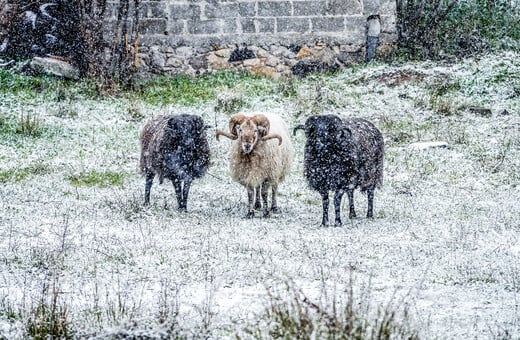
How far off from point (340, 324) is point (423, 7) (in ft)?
45.0

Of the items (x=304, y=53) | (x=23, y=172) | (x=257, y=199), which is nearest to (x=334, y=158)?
(x=257, y=199)

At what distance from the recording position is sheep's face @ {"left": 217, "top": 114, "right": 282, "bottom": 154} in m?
8.59

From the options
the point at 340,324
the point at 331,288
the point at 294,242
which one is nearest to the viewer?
the point at 340,324

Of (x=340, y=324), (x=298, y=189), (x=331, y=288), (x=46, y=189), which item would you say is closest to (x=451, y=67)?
(x=298, y=189)

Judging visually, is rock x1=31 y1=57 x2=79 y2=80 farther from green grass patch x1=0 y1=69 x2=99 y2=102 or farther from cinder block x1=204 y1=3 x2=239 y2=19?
cinder block x1=204 y1=3 x2=239 y2=19

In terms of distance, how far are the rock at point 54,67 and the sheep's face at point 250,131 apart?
7.80 meters

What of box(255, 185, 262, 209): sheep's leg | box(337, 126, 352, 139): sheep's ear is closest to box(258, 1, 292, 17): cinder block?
box(255, 185, 262, 209): sheep's leg

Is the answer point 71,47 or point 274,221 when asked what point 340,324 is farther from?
point 71,47

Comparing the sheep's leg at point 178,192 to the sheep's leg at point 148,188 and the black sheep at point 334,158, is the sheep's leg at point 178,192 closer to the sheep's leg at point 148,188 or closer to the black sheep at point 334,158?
the sheep's leg at point 148,188

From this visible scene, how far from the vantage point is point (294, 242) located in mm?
7266

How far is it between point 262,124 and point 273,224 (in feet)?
4.05

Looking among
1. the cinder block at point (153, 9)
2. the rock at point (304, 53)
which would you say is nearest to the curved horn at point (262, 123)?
the rock at point (304, 53)

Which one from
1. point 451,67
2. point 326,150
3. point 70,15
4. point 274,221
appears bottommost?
point 274,221

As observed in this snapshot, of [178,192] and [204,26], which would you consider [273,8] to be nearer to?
[204,26]
